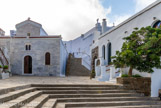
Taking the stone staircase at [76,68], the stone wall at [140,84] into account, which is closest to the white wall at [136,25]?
the stone wall at [140,84]

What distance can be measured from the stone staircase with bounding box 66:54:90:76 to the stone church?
5000mm

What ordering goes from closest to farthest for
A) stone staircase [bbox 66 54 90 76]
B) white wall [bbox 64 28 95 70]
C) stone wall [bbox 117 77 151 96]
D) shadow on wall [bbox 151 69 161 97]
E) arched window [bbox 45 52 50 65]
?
shadow on wall [bbox 151 69 161 97] < stone wall [bbox 117 77 151 96] < arched window [bbox 45 52 50 65] < stone staircase [bbox 66 54 90 76] < white wall [bbox 64 28 95 70]

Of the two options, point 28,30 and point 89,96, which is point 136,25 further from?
point 28,30

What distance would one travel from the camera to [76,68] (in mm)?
24484

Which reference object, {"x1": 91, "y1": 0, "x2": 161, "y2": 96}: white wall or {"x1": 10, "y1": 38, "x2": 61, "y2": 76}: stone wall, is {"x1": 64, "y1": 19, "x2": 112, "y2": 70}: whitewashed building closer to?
{"x1": 10, "y1": 38, "x2": 61, "y2": 76}: stone wall

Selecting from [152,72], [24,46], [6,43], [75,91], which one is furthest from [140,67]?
[6,43]

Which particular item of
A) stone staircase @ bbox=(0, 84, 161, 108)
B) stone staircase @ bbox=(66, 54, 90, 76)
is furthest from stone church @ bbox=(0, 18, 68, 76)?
stone staircase @ bbox=(0, 84, 161, 108)

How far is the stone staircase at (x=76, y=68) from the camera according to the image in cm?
2288

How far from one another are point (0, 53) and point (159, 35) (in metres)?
13.6

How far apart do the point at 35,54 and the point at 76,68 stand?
26.5ft

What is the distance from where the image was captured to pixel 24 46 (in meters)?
18.6

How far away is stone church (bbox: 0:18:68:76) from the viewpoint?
59.1 ft

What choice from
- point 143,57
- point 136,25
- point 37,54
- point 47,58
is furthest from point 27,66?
point 143,57

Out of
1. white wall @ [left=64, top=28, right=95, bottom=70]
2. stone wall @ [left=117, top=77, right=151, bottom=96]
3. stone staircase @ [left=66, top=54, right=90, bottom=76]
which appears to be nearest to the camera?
stone wall @ [left=117, top=77, right=151, bottom=96]
